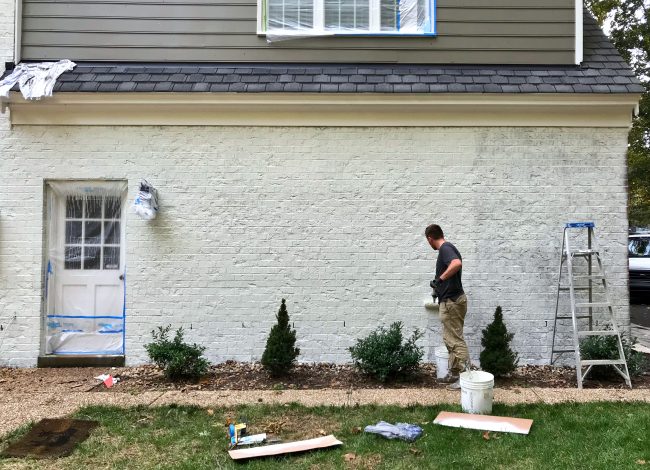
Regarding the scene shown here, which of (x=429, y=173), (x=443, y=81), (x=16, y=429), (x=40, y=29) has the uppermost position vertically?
(x=40, y=29)

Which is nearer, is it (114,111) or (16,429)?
(16,429)

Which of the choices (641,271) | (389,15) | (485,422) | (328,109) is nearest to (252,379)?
(485,422)

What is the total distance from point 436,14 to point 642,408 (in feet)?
16.9

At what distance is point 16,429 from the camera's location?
168 inches

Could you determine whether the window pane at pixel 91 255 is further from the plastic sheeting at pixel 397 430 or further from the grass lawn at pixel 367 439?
the plastic sheeting at pixel 397 430

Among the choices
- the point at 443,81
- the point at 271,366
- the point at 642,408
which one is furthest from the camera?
the point at 443,81

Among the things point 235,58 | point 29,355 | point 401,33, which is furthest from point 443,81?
point 29,355

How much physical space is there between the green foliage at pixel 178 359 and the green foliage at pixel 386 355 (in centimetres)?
177

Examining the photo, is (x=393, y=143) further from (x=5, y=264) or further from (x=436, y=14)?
(x=5, y=264)

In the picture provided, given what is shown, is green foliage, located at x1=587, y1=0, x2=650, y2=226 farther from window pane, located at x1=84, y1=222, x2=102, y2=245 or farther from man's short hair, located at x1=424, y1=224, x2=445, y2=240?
window pane, located at x1=84, y1=222, x2=102, y2=245

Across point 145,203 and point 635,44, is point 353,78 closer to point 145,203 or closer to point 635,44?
point 145,203

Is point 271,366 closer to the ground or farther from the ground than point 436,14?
closer to the ground

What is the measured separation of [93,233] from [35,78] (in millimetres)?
2036

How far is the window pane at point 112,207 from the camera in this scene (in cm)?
658
